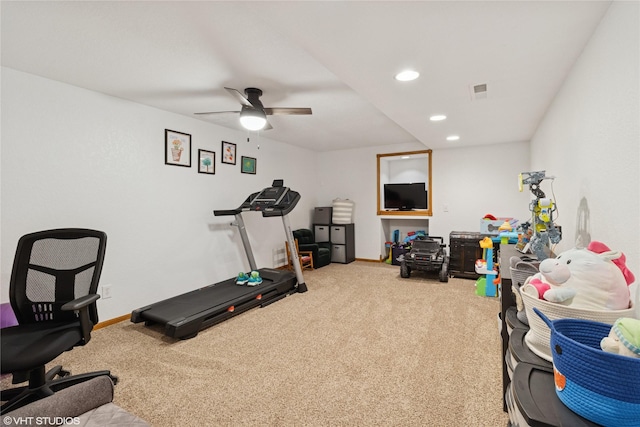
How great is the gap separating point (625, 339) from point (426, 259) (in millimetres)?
4112

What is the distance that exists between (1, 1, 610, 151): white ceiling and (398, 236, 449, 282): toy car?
217 cm

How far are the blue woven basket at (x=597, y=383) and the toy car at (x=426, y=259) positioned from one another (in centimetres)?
406

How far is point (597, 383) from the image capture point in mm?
642

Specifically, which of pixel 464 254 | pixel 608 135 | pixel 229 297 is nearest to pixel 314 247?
pixel 229 297

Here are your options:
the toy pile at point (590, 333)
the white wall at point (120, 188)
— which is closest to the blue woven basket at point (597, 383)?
the toy pile at point (590, 333)

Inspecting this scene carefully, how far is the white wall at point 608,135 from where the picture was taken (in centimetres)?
117

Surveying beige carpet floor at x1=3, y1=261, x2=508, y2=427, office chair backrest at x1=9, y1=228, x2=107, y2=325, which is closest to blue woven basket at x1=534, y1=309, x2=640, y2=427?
beige carpet floor at x1=3, y1=261, x2=508, y2=427

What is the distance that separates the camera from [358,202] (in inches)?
247

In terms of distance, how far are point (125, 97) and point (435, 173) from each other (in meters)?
4.77

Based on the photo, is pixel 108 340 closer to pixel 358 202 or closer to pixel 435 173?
pixel 358 202

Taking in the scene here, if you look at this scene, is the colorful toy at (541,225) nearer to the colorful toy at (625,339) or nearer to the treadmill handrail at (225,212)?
the colorful toy at (625,339)

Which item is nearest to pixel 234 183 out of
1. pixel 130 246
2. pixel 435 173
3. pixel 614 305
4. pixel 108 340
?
pixel 130 246

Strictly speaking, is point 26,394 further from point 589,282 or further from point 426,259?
point 426,259

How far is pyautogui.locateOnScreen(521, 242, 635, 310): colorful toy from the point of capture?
93cm
